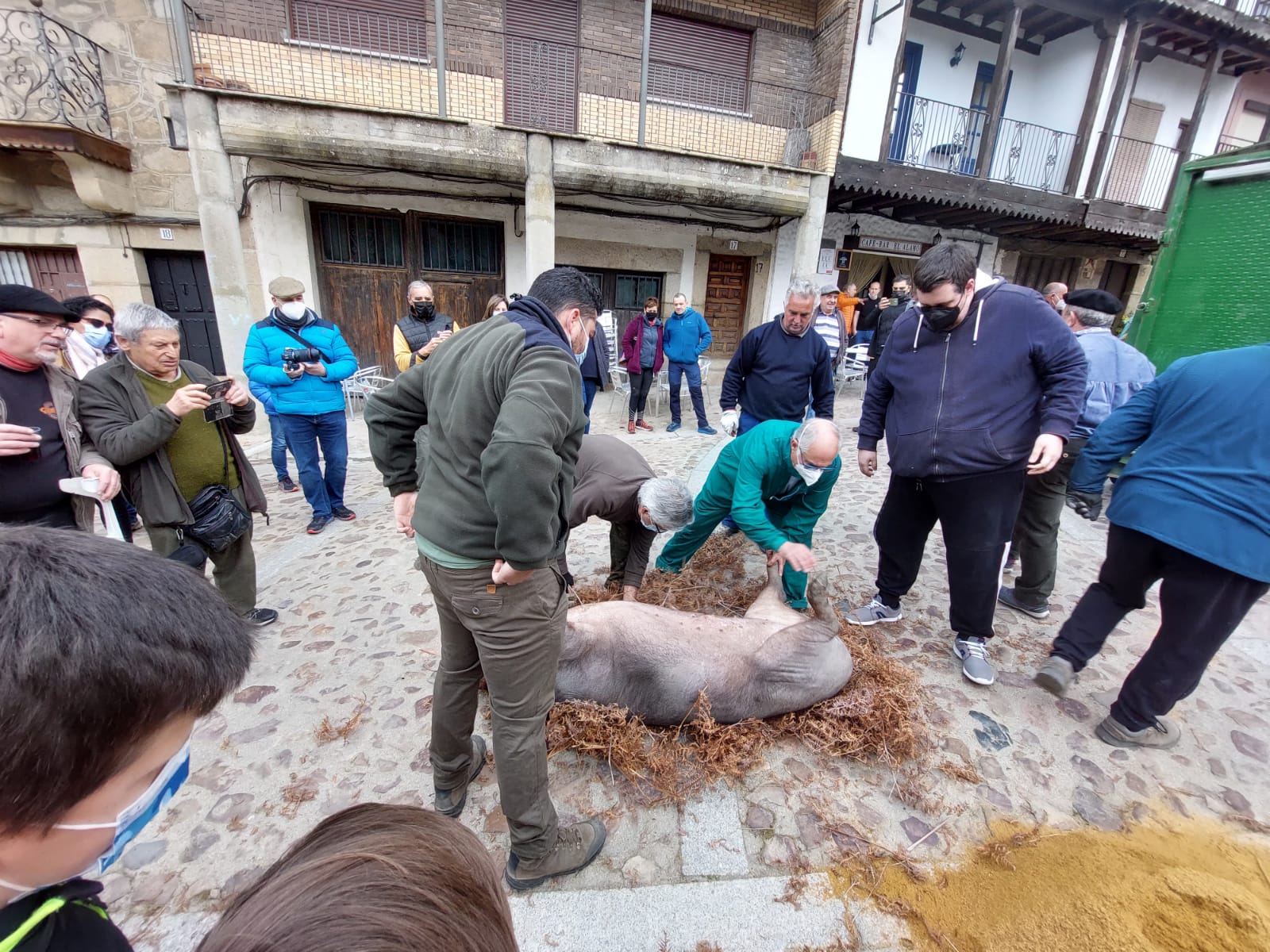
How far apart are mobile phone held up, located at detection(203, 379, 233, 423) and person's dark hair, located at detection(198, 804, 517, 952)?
304cm

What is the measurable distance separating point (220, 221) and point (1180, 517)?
34.6 ft

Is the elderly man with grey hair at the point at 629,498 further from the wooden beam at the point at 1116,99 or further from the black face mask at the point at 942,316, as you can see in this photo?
the wooden beam at the point at 1116,99

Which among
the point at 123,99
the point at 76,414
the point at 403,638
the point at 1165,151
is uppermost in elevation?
the point at 1165,151

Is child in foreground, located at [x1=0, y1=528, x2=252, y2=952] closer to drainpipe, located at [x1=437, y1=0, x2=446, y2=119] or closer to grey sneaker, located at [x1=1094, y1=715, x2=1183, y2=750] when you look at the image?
grey sneaker, located at [x1=1094, y1=715, x2=1183, y2=750]

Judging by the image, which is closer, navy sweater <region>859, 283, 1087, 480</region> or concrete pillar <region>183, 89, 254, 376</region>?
navy sweater <region>859, 283, 1087, 480</region>

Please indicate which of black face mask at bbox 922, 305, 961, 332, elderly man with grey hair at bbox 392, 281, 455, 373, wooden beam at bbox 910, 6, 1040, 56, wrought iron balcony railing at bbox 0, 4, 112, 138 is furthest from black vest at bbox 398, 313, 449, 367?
wooden beam at bbox 910, 6, 1040, 56

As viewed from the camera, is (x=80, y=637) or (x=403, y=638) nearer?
(x=80, y=637)

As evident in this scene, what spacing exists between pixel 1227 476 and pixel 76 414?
5.19m

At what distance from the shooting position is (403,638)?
3369 mm

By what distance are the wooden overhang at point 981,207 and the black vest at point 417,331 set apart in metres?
8.93

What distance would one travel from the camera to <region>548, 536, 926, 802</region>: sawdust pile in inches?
95.5

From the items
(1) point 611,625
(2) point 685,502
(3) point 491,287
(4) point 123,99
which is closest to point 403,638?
(1) point 611,625

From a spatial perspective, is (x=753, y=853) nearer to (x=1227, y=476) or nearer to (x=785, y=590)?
(x=785, y=590)

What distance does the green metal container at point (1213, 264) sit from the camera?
4.57 meters
